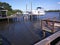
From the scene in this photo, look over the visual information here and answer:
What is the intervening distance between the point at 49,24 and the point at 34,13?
54.0 meters

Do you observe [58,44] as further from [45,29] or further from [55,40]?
[45,29]

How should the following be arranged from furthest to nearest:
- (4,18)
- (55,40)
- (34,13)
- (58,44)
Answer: (34,13) < (4,18) < (55,40) < (58,44)

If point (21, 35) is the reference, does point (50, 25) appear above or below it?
above

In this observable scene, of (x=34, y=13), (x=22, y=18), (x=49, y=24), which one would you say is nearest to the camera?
(x=49, y=24)

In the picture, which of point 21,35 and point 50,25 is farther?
point 21,35

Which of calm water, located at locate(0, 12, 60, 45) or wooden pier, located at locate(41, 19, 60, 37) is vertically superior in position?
wooden pier, located at locate(41, 19, 60, 37)

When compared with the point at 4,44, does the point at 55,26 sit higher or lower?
higher

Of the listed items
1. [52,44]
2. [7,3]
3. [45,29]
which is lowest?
[45,29]

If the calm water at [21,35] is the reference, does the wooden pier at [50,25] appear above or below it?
above

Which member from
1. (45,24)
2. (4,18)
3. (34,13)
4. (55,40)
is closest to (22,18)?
(34,13)

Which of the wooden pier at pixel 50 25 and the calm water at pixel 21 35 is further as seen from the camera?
the calm water at pixel 21 35

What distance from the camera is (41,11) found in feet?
255

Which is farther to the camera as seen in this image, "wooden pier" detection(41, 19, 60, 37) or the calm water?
the calm water

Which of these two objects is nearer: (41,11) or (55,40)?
(55,40)
